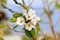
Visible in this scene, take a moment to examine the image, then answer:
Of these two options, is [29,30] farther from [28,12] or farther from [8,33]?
[8,33]

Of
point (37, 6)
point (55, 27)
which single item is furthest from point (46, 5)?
point (55, 27)

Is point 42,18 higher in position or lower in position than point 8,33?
higher

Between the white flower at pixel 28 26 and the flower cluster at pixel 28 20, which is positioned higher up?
the flower cluster at pixel 28 20

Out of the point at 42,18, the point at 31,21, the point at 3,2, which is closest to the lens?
the point at 31,21

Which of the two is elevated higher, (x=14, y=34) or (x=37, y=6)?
(x=37, y=6)

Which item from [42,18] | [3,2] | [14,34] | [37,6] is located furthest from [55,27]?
[3,2]

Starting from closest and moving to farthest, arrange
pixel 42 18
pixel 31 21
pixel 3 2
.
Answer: pixel 31 21
pixel 3 2
pixel 42 18

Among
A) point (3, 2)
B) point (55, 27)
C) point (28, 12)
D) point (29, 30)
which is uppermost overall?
point (3, 2)

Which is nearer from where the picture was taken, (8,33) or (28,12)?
(28,12)

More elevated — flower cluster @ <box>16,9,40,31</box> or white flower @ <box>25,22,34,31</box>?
flower cluster @ <box>16,9,40,31</box>

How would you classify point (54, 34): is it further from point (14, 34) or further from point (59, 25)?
point (14, 34)
